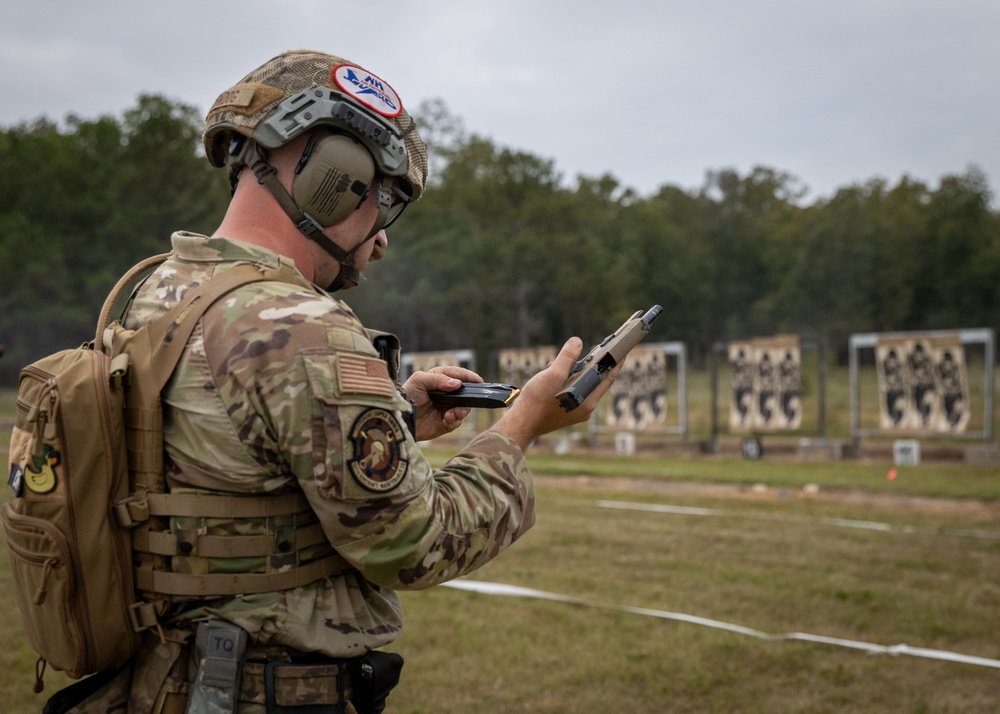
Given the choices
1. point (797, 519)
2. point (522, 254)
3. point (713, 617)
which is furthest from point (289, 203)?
point (522, 254)

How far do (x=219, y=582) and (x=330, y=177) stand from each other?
77cm

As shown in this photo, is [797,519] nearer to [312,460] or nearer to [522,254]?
[312,460]

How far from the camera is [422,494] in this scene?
1664 mm

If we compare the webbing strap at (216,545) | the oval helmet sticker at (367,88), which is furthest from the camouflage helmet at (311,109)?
the webbing strap at (216,545)

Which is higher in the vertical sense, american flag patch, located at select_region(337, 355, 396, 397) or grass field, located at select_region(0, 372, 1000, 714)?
american flag patch, located at select_region(337, 355, 396, 397)

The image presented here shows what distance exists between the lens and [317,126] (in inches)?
73.9

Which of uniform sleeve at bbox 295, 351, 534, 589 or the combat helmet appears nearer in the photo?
uniform sleeve at bbox 295, 351, 534, 589

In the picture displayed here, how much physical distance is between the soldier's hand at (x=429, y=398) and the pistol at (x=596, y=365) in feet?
1.27

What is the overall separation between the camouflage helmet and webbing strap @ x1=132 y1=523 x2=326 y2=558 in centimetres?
72

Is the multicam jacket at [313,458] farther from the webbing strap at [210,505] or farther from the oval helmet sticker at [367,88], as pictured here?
the oval helmet sticker at [367,88]

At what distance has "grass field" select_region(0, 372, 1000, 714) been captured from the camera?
4.90 m

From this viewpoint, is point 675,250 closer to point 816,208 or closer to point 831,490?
point 816,208

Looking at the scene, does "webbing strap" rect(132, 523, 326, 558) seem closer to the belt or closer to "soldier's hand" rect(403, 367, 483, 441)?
the belt

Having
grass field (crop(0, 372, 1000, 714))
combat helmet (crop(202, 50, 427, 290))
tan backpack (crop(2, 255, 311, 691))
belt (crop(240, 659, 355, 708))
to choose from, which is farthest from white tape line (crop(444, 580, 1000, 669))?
tan backpack (crop(2, 255, 311, 691))
